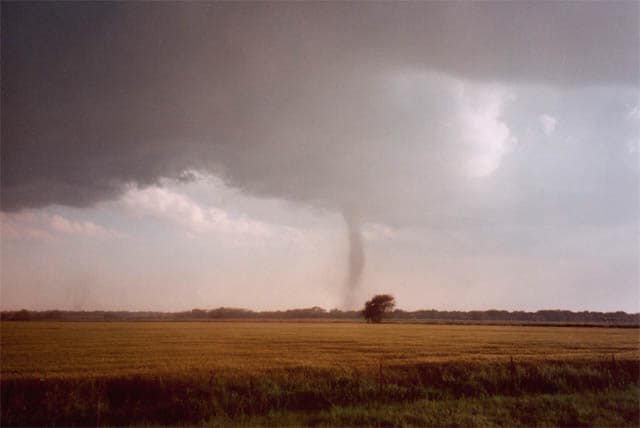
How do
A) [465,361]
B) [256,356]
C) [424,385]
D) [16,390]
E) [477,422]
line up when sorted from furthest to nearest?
[256,356] < [465,361] < [424,385] < [16,390] < [477,422]

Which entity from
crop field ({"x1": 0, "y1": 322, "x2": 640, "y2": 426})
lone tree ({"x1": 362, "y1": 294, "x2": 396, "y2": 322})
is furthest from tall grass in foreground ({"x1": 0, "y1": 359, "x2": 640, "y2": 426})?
lone tree ({"x1": 362, "y1": 294, "x2": 396, "y2": 322})

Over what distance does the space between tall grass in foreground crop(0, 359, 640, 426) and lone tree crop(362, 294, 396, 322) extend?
15113cm

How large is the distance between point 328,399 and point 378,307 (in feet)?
521

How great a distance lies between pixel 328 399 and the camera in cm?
2530

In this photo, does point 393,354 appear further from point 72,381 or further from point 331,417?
point 72,381

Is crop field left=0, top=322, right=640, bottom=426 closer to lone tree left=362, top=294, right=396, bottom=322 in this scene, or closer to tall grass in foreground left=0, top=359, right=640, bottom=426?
tall grass in foreground left=0, top=359, right=640, bottom=426

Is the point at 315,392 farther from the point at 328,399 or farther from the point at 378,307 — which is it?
the point at 378,307

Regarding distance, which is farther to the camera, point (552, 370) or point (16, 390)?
point (552, 370)

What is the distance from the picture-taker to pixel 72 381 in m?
25.5

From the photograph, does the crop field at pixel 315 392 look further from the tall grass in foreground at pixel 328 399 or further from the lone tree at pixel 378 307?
the lone tree at pixel 378 307

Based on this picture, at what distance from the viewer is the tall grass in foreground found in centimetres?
2219

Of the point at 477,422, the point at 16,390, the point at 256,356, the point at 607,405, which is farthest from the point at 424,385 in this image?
the point at 16,390

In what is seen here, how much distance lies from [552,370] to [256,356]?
22170 mm

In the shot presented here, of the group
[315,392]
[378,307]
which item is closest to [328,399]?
[315,392]
